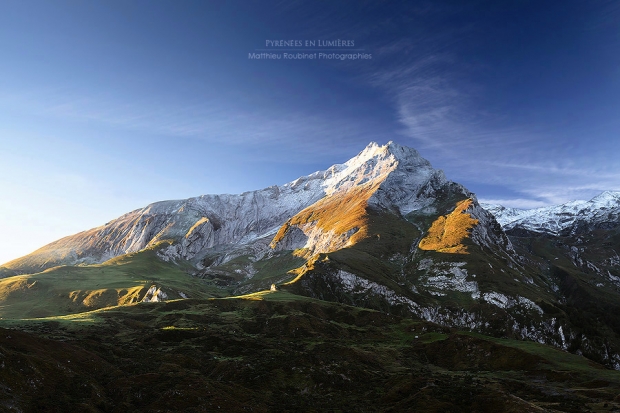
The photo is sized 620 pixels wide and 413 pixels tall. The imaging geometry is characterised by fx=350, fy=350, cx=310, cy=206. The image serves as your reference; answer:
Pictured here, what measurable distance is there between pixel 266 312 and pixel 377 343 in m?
46.3

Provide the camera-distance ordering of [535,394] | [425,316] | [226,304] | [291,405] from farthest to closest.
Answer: [425,316] → [226,304] → [535,394] → [291,405]

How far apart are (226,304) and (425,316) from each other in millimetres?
110894

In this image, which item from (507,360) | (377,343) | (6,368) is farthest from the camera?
(377,343)

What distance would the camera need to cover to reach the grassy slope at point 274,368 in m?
53.8

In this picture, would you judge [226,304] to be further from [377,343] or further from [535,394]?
[535,394]

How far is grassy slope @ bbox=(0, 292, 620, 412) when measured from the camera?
53.8 m

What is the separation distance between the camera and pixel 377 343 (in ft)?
394

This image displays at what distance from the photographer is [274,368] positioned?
7688cm

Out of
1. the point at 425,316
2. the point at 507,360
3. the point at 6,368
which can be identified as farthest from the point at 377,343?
the point at 6,368

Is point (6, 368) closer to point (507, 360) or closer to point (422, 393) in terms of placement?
point (422, 393)

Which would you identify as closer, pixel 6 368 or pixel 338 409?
pixel 6 368

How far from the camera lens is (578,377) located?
3009 inches

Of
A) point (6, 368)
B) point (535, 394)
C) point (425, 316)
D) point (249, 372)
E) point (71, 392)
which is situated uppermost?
point (6, 368)

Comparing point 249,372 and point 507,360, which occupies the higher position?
point 249,372
